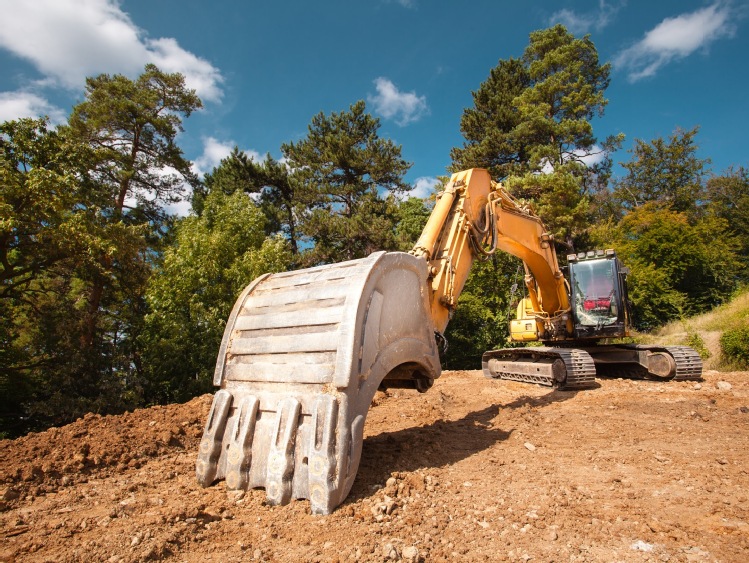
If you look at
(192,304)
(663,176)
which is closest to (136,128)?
(192,304)

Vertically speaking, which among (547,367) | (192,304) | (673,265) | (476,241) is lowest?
(547,367)

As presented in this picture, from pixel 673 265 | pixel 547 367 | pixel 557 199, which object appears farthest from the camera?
pixel 673 265

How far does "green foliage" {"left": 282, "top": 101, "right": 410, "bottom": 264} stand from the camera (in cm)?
1928

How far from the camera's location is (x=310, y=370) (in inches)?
119

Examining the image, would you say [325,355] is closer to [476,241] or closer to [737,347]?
[476,241]

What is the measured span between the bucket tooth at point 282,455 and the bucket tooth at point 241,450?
0.85 ft

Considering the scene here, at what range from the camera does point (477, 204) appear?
5.69 meters

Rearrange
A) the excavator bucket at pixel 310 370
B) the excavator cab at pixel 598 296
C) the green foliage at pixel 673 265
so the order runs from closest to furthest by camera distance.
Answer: the excavator bucket at pixel 310 370
the excavator cab at pixel 598 296
the green foliage at pixel 673 265

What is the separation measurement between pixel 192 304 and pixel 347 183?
11.0m

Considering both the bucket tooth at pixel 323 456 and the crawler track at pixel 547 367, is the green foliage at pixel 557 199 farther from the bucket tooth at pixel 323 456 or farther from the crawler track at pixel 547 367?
the bucket tooth at pixel 323 456

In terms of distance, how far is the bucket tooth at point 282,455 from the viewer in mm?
2783

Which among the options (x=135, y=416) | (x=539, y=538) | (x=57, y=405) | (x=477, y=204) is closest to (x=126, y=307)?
(x=57, y=405)

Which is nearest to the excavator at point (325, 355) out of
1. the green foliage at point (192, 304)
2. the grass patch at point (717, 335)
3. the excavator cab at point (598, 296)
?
the excavator cab at point (598, 296)

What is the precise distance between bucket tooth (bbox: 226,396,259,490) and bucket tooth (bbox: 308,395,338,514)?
0.59 meters
